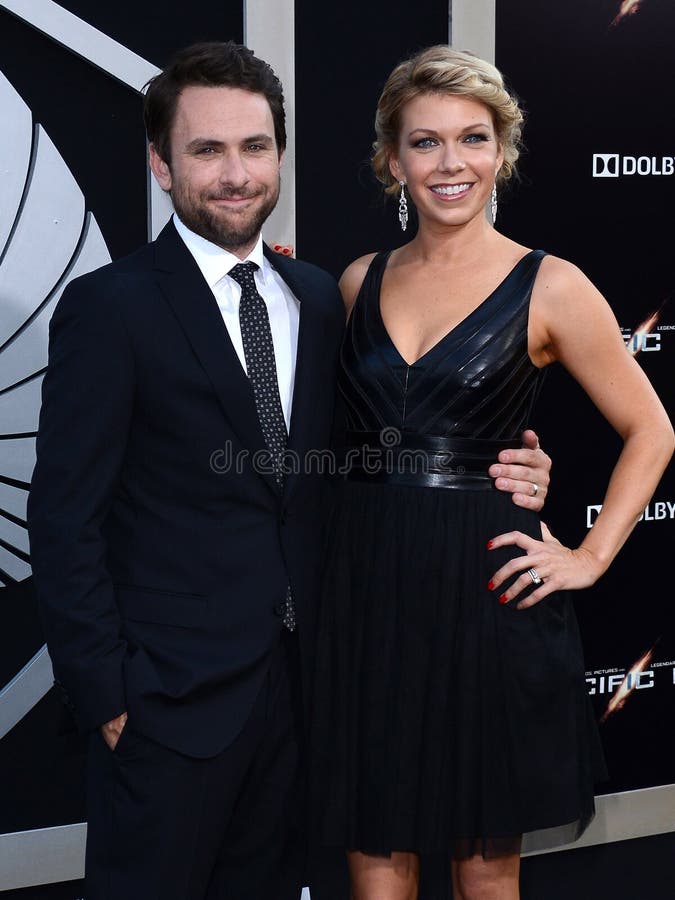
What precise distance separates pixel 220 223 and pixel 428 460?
1.88 ft

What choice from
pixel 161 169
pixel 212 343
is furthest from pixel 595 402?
pixel 161 169

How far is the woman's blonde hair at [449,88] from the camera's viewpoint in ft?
7.16

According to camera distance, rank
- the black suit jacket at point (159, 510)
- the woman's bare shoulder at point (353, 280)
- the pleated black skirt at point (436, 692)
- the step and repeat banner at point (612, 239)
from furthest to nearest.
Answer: the step and repeat banner at point (612, 239)
the woman's bare shoulder at point (353, 280)
the pleated black skirt at point (436, 692)
the black suit jacket at point (159, 510)

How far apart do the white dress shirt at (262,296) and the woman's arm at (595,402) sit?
0.45 metres

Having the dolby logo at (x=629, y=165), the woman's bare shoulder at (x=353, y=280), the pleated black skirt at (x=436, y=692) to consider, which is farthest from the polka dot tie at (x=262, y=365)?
the dolby logo at (x=629, y=165)

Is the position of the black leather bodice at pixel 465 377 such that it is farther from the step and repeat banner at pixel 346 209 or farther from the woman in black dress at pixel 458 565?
the step and repeat banner at pixel 346 209

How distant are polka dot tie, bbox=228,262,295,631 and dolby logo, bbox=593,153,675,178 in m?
1.51

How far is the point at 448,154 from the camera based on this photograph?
2.19 metres

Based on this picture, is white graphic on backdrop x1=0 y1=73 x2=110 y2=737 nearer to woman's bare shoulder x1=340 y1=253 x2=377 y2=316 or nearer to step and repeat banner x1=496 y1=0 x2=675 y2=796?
woman's bare shoulder x1=340 y1=253 x2=377 y2=316

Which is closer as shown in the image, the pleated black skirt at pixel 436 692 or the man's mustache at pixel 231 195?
the man's mustache at pixel 231 195

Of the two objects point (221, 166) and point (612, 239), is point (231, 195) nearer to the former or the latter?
point (221, 166)

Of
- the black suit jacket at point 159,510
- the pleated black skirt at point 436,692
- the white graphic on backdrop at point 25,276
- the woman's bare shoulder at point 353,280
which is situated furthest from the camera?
the white graphic on backdrop at point 25,276

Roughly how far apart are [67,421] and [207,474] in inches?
9.4

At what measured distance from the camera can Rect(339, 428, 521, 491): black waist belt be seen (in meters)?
2.17
